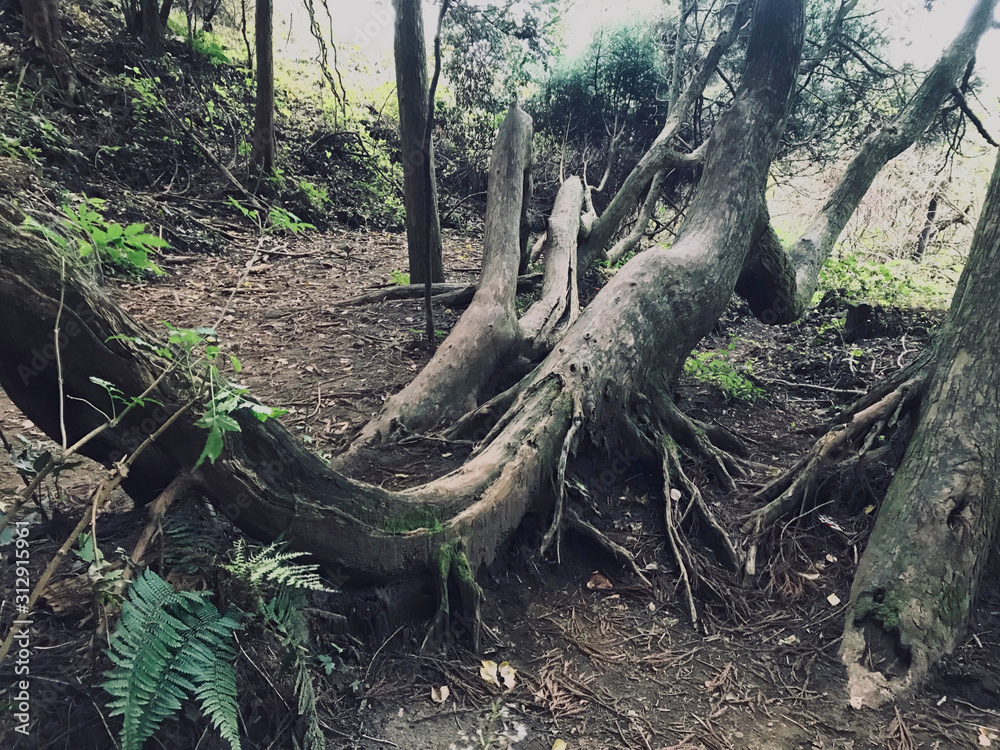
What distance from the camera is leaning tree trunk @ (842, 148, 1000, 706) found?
9.31ft

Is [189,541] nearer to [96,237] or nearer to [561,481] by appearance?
[96,237]

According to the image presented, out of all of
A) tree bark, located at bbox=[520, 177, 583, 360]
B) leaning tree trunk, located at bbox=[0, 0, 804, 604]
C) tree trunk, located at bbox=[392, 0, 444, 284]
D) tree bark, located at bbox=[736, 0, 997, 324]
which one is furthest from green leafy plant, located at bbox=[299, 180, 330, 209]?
tree bark, located at bbox=[736, 0, 997, 324]

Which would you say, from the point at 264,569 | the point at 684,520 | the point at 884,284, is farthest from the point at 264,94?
the point at 884,284

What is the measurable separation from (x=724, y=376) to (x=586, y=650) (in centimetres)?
354

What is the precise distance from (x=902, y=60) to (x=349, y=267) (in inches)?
339

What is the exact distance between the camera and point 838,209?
691cm

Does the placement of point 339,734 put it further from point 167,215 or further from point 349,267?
point 167,215

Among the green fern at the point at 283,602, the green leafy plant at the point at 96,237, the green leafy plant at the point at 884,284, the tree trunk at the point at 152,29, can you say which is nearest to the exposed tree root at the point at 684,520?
the green fern at the point at 283,602

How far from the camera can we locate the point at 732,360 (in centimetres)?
683

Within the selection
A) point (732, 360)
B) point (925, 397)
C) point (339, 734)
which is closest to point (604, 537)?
point (339, 734)

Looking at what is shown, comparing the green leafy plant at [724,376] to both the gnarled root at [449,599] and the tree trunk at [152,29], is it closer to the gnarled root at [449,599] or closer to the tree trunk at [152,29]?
the gnarled root at [449,599]

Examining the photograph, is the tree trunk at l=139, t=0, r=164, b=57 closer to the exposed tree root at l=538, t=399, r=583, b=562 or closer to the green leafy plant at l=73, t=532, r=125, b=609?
the exposed tree root at l=538, t=399, r=583, b=562
